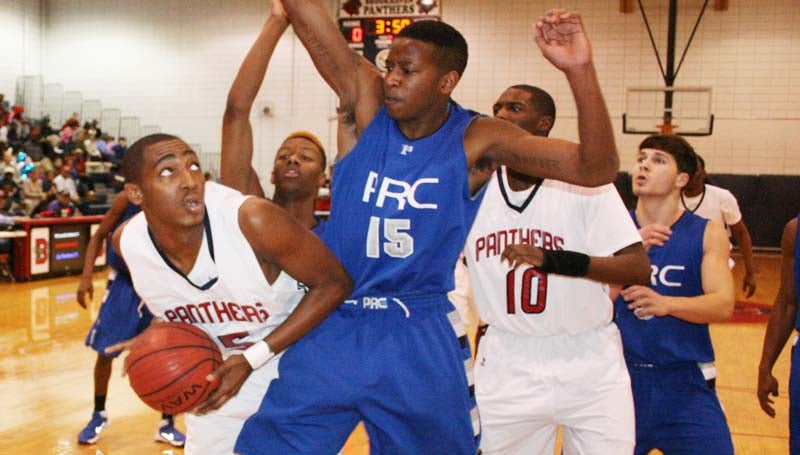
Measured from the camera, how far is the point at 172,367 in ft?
8.73

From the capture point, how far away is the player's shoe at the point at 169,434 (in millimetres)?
5340

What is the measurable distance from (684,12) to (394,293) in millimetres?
18646

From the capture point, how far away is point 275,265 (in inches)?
117

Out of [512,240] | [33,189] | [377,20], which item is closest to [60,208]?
[33,189]

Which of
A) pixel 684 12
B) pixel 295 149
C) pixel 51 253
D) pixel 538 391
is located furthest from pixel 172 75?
pixel 538 391

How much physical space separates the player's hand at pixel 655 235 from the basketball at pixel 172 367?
5.98ft

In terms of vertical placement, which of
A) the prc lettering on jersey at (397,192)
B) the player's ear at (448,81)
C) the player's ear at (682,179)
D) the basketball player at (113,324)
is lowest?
the basketball player at (113,324)

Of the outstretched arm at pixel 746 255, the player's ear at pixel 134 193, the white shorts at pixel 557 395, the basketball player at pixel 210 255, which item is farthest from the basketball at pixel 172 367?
the outstretched arm at pixel 746 255

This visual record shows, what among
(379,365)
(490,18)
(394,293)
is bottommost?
(379,365)

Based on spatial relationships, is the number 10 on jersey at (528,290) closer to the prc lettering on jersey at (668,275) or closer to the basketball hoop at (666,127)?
the prc lettering on jersey at (668,275)

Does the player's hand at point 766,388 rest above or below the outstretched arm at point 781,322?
below

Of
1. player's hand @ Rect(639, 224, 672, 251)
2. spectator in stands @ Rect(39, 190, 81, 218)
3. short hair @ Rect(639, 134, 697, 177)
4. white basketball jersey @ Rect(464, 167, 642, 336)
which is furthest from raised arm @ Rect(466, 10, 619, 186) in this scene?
spectator in stands @ Rect(39, 190, 81, 218)

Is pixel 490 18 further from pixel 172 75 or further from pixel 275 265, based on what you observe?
pixel 275 265

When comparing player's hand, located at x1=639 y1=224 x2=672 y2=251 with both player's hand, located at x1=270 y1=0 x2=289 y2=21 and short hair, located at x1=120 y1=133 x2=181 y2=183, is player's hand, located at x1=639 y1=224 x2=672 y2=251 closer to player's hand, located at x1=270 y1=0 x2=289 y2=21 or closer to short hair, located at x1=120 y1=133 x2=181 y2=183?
player's hand, located at x1=270 y1=0 x2=289 y2=21
